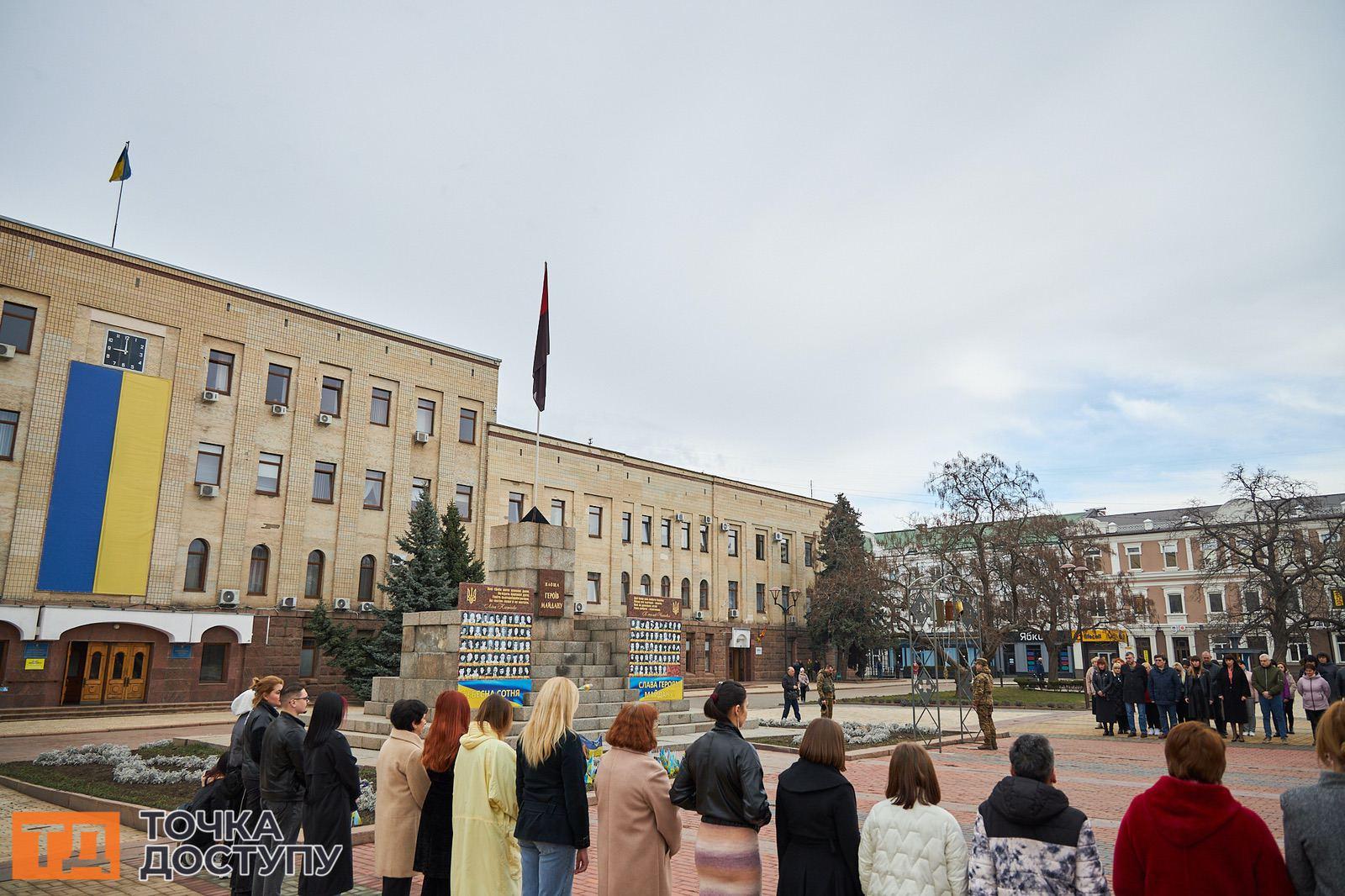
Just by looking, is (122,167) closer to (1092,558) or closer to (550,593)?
(550,593)

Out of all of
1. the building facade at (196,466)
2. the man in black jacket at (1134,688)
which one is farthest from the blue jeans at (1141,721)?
the building facade at (196,466)

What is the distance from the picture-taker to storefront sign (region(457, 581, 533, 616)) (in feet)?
59.1

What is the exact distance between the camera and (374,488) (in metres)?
35.4

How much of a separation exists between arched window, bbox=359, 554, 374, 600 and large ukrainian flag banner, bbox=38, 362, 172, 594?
7760 mm

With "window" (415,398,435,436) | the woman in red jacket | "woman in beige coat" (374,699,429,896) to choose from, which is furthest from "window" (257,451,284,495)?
the woman in red jacket

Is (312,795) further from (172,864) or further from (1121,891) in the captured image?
(1121,891)

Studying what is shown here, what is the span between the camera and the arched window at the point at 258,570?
31109 millimetres

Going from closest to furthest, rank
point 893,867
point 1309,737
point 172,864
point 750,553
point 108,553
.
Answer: point 893,867 → point 172,864 → point 1309,737 → point 108,553 → point 750,553

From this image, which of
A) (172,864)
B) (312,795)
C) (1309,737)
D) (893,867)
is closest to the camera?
(893,867)

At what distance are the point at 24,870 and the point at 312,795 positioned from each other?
4208 millimetres

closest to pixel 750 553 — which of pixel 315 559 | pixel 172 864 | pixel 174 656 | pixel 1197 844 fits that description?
pixel 315 559

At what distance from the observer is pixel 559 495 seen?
43375 mm

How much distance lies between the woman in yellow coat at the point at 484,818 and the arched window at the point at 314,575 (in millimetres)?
29974

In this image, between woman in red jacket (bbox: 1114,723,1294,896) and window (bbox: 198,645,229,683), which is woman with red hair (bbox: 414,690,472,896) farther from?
window (bbox: 198,645,229,683)
